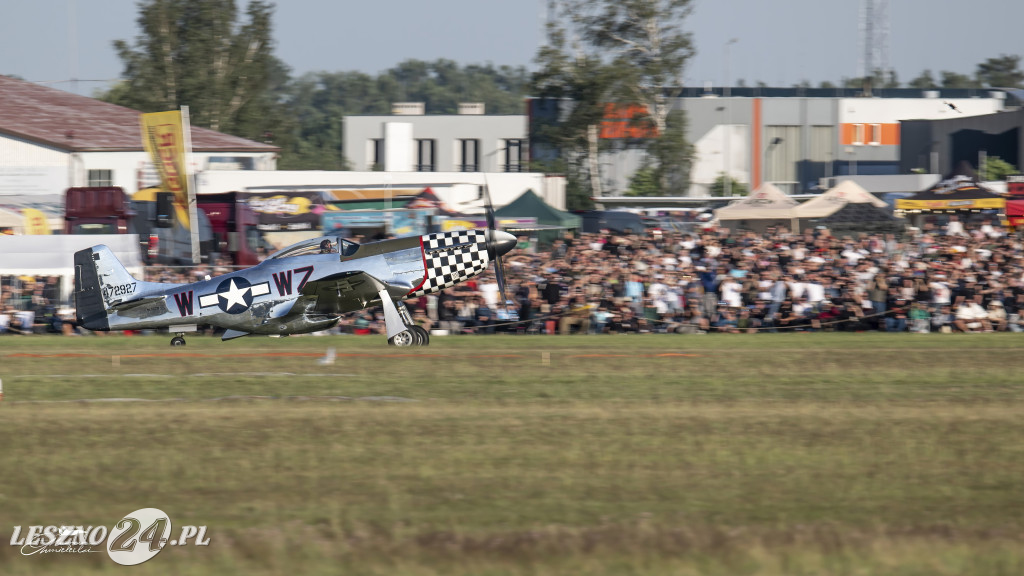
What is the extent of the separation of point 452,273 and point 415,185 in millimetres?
10807

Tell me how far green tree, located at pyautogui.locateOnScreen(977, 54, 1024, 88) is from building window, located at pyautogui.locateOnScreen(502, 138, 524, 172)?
83.1 meters

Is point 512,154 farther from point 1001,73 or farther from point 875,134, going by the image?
Answer: point 1001,73

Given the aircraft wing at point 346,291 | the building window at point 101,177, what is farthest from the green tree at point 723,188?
the aircraft wing at point 346,291

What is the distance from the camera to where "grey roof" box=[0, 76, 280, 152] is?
3781 centimetres

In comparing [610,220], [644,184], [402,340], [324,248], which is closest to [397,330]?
[402,340]

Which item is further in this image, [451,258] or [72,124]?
[72,124]

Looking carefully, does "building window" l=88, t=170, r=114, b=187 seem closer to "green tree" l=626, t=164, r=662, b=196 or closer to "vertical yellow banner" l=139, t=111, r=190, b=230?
"vertical yellow banner" l=139, t=111, r=190, b=230

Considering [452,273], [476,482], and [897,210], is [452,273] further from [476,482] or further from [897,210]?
[897,210]

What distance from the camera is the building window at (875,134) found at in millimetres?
60625

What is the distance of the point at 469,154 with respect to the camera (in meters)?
65.1

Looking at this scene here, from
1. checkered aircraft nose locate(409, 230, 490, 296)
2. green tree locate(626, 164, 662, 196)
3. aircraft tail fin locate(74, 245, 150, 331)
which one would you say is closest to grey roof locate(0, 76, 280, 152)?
green tree locate(626, 164, 662, 196)

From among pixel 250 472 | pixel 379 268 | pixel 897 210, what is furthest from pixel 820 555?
pixel 897 210

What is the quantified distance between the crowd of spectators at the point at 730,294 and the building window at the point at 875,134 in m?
39.0

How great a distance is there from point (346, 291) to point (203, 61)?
4243 cm
